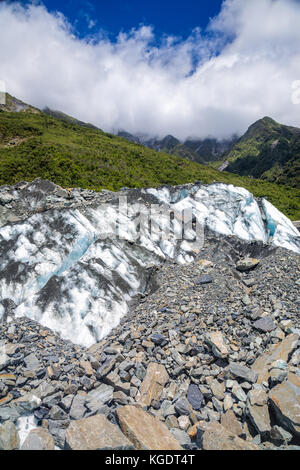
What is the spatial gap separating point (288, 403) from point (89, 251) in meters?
8.71

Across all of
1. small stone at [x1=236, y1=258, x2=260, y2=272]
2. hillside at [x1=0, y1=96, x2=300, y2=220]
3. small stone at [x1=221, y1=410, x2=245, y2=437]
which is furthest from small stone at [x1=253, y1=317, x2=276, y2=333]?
hillside at [x1=0, y1=96, x2=300, y2=220]

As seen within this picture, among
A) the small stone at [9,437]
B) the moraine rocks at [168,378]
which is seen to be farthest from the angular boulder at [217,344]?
the small stone at [9,437]

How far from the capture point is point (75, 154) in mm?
37500

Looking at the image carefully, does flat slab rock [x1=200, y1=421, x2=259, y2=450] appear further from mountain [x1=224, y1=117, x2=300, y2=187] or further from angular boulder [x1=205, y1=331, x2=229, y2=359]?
mountain [x1=224, y1=117, x2=300, y2=187]

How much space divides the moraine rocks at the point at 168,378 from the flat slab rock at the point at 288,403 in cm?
2

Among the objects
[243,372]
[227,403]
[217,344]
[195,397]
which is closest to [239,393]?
[227,403]

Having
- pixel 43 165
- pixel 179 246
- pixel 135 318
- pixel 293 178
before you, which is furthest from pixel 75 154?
pixel 293 178

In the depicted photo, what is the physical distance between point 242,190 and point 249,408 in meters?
17.7

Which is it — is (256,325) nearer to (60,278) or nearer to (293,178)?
(60,278)

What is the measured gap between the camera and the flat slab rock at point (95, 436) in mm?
4188

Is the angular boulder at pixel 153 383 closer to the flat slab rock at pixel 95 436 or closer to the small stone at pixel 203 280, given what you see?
the flat slab rock at pixel 95 436

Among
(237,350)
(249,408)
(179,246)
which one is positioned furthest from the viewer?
(179,246)

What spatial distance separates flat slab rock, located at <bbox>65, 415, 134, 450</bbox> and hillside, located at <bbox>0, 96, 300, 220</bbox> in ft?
95.0

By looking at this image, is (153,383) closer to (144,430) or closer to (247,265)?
(144,430)
